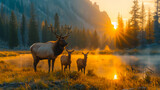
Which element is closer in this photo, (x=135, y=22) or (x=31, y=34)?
(x=135, y=22)

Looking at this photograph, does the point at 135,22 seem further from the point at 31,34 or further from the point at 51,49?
the point at 51,49

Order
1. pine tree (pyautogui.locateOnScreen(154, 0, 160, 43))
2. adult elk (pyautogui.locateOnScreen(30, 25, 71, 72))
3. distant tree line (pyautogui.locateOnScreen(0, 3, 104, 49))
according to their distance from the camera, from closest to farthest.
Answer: adult elk (pyautogui.locateOnScreen(30, 25, 71, 72))
pine tree (pyautogui.locateOnScreen(154, 0, 160, 43))
distant tree line (pyautogui.locateOnScreen(0, 3, 104, 49))

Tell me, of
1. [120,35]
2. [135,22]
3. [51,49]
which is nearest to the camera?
[51,49]

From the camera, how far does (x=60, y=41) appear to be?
9148mm

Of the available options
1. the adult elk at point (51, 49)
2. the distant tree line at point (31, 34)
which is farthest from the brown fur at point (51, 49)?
the distant tree line at point (31, 34)

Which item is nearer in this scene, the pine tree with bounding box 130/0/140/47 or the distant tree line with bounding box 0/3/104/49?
the pine tree with bounding box 130/0/140/47

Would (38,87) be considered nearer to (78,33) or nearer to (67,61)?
(67,61)

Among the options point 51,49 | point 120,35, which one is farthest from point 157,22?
point 51,49

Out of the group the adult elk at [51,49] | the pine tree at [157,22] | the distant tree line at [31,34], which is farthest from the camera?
the distant tree line at [31,34]

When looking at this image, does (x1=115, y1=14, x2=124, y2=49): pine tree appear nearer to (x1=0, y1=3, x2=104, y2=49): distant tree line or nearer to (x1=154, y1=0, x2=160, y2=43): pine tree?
(x1=154, y1=0, x2=160, y2=43): pine tree

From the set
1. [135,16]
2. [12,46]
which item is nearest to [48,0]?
[12,46]

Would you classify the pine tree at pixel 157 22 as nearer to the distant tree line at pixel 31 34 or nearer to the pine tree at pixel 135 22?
the pine tree at pixel 135 22

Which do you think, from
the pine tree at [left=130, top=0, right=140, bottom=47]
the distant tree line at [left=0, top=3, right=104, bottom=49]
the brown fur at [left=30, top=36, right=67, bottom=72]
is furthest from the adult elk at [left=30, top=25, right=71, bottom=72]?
the pine tree at [left=130, top=0, right=140, bottom=47]

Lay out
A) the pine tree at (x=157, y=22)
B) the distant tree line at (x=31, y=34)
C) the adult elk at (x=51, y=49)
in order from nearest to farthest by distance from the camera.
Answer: the adult elk at (x=51, y=49) < the pine tree at (x=157, y=22) < the distant tree line at (x=31, y=34)
